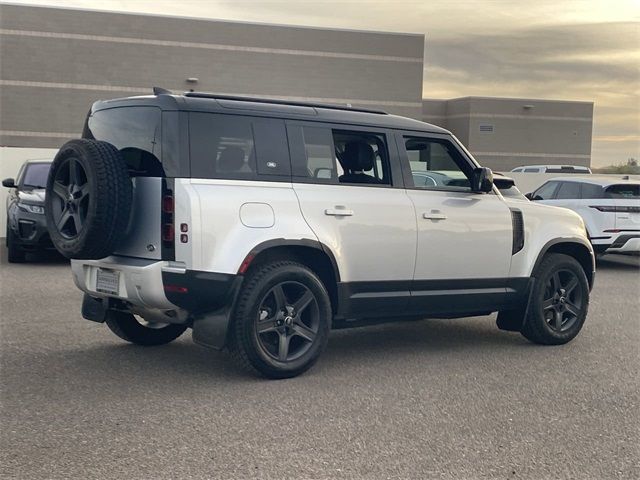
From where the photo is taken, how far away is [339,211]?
6.43 metres

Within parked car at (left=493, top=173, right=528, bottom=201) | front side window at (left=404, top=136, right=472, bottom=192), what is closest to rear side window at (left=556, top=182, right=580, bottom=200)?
parked car at (left=493, top=173, right=528, bottom=201)

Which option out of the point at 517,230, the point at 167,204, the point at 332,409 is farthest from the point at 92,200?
the point at 517,230

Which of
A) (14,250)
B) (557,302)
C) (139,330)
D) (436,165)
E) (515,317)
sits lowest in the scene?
(14,250)

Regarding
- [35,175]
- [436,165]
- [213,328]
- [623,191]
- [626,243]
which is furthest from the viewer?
[623,191]

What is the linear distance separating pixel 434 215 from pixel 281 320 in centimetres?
172

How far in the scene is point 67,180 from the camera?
6191mm

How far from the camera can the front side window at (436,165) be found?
7.09 m

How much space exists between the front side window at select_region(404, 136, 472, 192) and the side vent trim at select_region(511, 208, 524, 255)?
0.55 metres

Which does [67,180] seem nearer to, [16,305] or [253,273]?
[253,273]

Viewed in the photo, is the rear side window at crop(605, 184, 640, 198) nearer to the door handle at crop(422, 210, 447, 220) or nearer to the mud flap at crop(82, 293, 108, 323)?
the door handle at crop(422, 210, 447, 220)

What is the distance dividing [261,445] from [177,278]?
1.57 metres

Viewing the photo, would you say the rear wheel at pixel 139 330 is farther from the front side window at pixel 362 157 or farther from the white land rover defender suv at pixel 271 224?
the front side window at pixel 362 157

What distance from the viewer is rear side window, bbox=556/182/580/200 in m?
15.6

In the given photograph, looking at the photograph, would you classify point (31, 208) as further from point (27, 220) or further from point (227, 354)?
point (227, 354)
